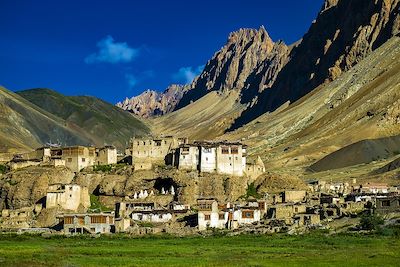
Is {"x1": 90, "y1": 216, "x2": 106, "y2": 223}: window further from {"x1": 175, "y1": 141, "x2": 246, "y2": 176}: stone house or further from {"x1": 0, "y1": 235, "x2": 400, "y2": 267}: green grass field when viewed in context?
{"x1": 175, "y1": 141, "x2": 246, "y2": 176}: stone house

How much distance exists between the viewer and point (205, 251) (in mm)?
74438

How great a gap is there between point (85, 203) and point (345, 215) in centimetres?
4052

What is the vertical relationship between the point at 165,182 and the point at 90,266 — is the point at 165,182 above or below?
above

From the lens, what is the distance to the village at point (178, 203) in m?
97.0

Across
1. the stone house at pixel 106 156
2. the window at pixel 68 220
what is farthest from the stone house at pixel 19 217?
the stone house at pixel 106 156

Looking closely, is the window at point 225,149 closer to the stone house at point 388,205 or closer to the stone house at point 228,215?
the stone house at point 228,215

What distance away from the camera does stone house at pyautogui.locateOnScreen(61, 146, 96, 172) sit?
411 feet

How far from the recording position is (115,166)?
12631 centimetres

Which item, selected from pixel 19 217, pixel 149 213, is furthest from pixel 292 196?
pixel 19 217

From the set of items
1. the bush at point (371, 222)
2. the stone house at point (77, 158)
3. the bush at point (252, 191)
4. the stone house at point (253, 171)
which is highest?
the stone house at point (77, 158)

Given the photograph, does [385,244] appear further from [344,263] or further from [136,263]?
[136,263]

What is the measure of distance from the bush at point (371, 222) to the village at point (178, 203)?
4.57 metres

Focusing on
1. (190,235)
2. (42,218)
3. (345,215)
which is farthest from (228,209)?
(42,218)

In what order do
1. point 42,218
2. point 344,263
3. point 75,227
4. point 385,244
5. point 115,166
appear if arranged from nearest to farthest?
1. point 344,263
2. point 385,244
3. point 75,227
4. point 42,218
5. point 115,166
